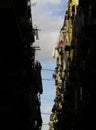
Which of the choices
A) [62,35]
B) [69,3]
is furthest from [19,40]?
[62,35]

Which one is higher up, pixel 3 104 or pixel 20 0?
pixel 20 0

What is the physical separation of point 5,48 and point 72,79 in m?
30.9

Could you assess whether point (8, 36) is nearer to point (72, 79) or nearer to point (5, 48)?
point (5, 48)

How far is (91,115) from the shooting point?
120ft

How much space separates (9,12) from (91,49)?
40.6ft

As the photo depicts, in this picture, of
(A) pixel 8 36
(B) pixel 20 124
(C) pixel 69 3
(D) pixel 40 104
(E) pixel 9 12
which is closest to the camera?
(E) pixel 9 12

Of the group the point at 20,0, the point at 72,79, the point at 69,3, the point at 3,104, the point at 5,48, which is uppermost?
the point at 69,3

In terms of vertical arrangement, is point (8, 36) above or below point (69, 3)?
below

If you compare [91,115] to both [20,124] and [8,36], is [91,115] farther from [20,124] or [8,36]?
[8,36]

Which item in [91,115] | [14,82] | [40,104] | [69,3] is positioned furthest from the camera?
[69,3]

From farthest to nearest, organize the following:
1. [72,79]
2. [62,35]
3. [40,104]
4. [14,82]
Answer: [62,35] → [40,104] → [72,79] → [14,82]

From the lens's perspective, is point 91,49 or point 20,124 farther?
point 91,49

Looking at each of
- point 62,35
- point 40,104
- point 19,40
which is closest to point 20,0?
point 19,40

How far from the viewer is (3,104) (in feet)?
88.3
